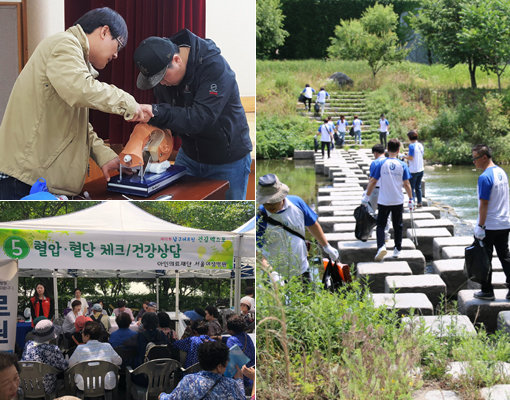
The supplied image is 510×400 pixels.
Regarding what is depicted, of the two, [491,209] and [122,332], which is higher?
[491,209]

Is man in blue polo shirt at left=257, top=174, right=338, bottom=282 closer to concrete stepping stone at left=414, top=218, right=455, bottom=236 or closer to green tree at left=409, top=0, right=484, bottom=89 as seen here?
concrete stepping stone at left=414, top=218, right=455, bottom=236

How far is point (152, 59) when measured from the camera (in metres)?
2.70

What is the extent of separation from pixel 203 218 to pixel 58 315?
334cm

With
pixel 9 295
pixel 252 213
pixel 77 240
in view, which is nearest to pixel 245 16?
pixel 252 213

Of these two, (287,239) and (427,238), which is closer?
(287,239)

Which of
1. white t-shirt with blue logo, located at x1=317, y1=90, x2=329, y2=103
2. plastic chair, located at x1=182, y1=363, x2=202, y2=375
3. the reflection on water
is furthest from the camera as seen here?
white t-shirt with blue logo, located at x1=317, y1=90, x2=329, y2=103

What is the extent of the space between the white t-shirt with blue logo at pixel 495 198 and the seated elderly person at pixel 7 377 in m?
3.65

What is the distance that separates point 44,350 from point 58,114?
2401 millimetres

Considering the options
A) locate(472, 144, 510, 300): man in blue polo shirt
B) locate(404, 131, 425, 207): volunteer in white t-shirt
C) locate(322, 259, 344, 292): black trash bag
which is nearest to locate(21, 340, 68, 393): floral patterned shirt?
locate(322, 259, 344, 292): black trash bag

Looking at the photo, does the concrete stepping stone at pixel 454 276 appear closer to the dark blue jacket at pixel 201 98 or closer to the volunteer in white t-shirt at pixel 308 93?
the dark blue jacket at pixel 201 98

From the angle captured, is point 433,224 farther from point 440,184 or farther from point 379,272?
point 440,184

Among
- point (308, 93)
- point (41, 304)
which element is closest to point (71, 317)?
point (41, 304)

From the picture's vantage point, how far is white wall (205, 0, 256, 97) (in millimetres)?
2760

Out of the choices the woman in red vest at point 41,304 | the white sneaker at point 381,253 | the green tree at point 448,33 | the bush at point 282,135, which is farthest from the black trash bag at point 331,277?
the green tree at point 448,33
